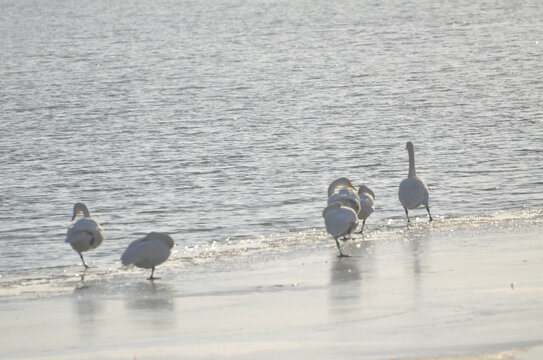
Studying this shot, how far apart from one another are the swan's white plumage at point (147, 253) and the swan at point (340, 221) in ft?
7.51

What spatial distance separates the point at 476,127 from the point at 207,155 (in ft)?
26.7

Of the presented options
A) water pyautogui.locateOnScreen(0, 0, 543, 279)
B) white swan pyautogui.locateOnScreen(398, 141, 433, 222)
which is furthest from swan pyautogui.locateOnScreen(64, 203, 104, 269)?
white swan pyautogui.locateOnScreen(398, 141, 433, 222)

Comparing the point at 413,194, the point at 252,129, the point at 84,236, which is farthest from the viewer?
the point at 252,129

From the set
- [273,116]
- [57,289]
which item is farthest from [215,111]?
[57,289]

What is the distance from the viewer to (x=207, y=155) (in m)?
29.0

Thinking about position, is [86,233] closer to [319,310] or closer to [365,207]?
[365,207]

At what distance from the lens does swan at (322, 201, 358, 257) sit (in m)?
15.3

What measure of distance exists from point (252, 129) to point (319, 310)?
22.7m

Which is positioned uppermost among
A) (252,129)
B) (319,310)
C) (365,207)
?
(319,310)

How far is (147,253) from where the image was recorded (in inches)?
571

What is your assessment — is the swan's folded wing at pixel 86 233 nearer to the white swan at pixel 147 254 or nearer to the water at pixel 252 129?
the water at pixel 252 129

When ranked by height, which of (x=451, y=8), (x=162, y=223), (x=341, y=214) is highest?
(x=341, y=214)

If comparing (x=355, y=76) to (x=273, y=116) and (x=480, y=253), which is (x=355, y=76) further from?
(x=480, y=253)

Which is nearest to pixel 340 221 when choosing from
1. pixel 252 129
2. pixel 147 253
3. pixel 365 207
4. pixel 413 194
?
pixel 365 207
